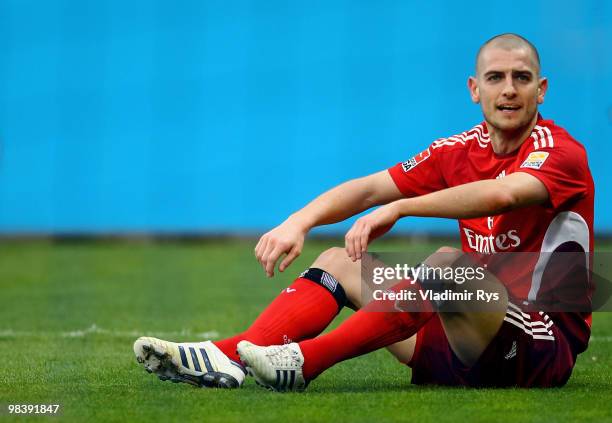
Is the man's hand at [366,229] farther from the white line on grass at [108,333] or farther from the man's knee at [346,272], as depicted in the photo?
the white line on grass at [108,333]

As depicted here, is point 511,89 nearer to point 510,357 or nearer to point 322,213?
point 322,213

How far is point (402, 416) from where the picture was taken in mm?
3320

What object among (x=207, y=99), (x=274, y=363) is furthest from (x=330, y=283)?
(x=207, y=99)

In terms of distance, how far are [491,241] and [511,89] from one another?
0.53m

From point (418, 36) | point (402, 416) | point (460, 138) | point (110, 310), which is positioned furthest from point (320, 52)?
point (402, 416)

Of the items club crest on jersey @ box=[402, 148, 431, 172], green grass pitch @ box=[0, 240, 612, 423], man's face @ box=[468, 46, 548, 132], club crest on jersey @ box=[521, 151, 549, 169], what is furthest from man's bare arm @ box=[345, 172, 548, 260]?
club crest on jersey @ box=[402, 148, 431, 172]

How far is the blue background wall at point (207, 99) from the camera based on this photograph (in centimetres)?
1126

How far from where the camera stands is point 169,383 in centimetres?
404

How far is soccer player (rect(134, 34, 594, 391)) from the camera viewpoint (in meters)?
3.60

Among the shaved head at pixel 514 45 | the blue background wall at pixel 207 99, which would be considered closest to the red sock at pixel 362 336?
the shaved head at pixel 514 45

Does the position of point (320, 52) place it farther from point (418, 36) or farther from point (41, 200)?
point (41, 200)

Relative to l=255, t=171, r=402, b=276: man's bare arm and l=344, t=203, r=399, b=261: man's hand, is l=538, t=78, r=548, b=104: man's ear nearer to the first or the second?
l=255, t=171, r=402, b=276: man's bare arm

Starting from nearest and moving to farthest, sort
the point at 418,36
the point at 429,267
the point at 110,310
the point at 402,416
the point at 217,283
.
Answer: the point at 402,416, the point at 429,267, the point at 110,310, the point at 217,283, the point at 418,36

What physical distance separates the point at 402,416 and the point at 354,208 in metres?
1.04
